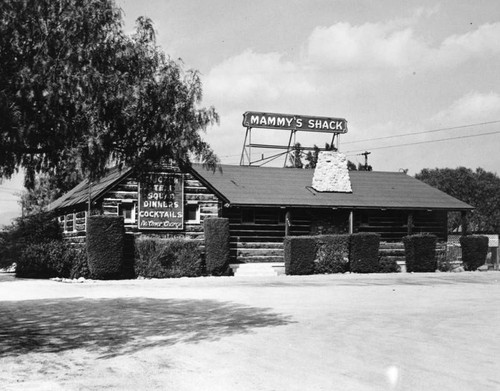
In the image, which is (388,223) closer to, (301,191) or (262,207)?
(301,191)

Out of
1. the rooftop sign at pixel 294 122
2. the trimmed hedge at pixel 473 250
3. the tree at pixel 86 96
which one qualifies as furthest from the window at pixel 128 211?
the tree at pixel 86 96

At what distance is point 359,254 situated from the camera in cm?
3262

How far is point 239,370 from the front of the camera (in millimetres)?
8664

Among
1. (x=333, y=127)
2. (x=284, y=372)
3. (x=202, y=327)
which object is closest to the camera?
(x=284, y=372)

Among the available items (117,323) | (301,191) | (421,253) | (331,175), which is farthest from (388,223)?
(117,323)

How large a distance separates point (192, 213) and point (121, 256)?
6099mm

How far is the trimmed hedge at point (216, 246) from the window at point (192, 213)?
78.9 inches

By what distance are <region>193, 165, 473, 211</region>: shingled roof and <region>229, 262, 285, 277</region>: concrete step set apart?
3.30 m

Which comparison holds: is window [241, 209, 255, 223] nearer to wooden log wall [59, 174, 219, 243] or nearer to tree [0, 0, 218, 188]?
wooden log wall [59, 174, 219, 243]

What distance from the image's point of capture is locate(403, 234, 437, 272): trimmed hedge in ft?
112

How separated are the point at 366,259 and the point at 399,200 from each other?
24.1 feet

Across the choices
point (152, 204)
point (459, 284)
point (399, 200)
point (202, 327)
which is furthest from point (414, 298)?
point (399, 200)

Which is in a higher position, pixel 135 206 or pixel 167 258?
pixel 135 206

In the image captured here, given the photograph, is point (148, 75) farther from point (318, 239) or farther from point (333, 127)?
point (333, 127)
